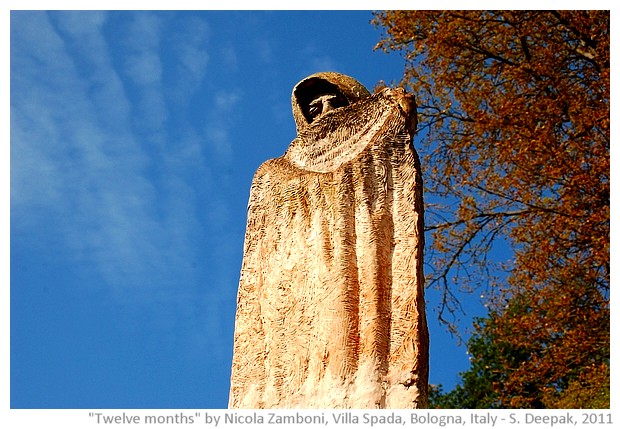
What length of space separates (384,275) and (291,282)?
2.07 feet

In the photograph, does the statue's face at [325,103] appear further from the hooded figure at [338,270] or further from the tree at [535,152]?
the tree at [535,152]

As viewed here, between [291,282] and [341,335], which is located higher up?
[291,282]

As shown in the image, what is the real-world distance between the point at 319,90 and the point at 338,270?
5.67 ft

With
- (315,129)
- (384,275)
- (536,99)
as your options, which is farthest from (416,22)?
(384,275)

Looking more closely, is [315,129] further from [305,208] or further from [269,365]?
[269,365]

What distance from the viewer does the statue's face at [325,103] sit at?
20.4 feet

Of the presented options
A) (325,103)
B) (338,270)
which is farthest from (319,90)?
(338,270)

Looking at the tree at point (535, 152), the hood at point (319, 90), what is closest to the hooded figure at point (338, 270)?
the hood at point (319, 90)

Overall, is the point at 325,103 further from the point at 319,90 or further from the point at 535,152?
the point at 535,152

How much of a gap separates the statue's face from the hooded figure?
0.18ft

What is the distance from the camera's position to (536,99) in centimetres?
1377

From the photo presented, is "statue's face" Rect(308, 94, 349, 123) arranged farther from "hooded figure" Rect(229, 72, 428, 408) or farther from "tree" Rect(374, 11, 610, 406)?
"tree" Rect(374, 11, 610, 406)

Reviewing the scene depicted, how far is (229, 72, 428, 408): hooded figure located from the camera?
4773mm

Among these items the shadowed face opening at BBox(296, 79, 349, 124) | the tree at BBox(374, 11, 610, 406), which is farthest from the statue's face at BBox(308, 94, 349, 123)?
the tree at BBox(374, 11, 610, 406)
